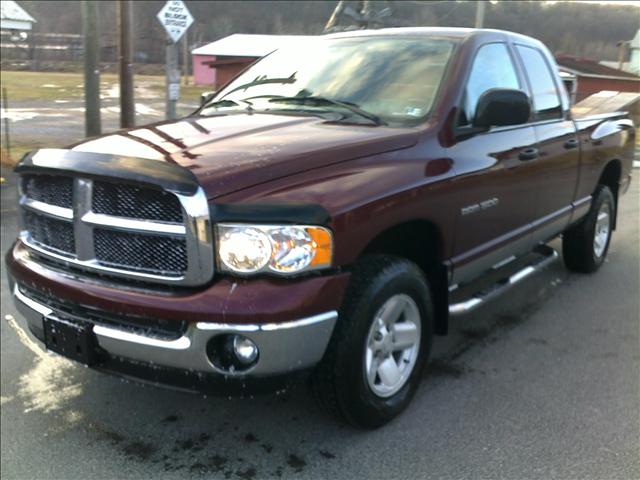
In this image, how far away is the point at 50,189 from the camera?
9.95ft

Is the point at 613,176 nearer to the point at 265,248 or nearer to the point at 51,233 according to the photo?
the point at 265,248

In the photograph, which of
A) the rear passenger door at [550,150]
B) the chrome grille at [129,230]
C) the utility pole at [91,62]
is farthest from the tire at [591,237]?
the utility pole at [91,62]

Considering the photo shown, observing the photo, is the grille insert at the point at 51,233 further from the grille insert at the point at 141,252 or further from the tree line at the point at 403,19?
the tree line at the point at 403,19

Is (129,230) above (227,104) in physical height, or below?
below

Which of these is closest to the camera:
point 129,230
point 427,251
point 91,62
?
point 129,230

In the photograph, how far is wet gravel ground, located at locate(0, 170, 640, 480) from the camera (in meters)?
2.89

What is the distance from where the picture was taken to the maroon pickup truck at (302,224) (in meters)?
2.53

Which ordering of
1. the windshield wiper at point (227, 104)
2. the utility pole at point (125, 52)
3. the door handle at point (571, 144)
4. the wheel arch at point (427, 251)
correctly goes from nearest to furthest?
the wheel arch at point (427, 251)
the windshield wiper at point (227, 104)
the door handle at point (571, 144)
the utility pole at point (125, 52)

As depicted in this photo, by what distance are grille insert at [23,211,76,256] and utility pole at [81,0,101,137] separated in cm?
975

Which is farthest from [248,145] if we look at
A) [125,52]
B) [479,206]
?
[125,52]

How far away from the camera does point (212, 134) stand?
126 inches

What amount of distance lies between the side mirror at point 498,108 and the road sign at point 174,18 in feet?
27.9

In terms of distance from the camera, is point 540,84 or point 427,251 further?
point 540,84

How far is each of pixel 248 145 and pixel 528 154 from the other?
6.59 ft
